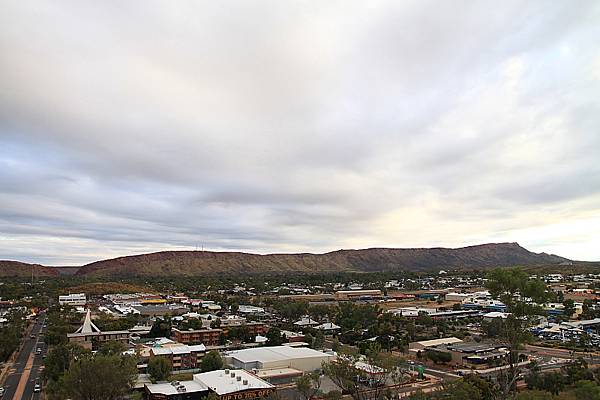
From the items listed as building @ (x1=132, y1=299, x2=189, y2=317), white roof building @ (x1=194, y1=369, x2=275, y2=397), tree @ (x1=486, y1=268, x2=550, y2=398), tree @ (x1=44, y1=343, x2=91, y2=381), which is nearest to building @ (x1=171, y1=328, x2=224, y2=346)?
tree @ (x1=44, y1=343, x2=91, y2=381)

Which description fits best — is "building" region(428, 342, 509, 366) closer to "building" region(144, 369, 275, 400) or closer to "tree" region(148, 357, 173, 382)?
"building" region(144, 369, 275, 400)

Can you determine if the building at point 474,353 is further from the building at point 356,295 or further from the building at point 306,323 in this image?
the building at point 356,295

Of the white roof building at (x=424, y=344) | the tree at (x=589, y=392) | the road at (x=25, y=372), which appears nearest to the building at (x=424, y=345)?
the white roof building at (x=424, y=344)

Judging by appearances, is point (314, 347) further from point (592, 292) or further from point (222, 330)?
point (592, 292)

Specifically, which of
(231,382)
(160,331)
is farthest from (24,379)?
(160,331)

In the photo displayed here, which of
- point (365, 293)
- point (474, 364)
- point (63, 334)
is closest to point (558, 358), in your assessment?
point (474, 364)

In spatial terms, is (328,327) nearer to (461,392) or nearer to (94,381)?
(461,392)
